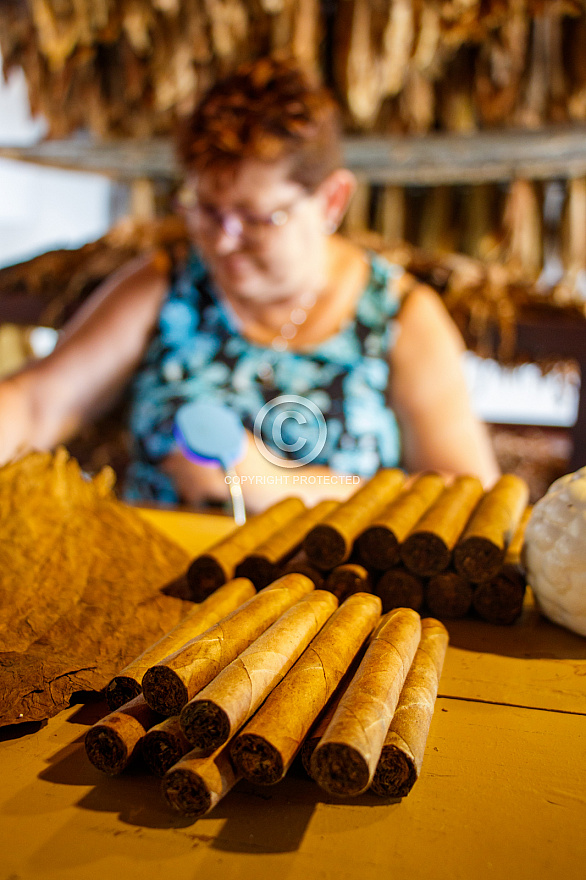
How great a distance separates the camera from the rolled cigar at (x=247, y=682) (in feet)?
1.69

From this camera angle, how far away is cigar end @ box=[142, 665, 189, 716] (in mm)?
559

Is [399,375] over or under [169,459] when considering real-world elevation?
over

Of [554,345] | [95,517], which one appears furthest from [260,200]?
[554,345]

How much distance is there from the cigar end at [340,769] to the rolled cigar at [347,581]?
1.09 feet

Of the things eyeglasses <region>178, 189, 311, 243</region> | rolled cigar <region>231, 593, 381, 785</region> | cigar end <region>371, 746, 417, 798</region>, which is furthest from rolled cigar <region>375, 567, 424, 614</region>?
eyeglasses <region>178, 189, 311, 243</region>

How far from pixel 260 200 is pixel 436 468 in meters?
0.76

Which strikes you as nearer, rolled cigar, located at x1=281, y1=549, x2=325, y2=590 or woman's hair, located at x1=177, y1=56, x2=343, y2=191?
rolled cigar, located at x1=281, y1=549, x2=325, y2=590

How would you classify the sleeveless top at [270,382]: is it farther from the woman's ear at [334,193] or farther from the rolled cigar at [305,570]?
the rolled cigar at [305,570]

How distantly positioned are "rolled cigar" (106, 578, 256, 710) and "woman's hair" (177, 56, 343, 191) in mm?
1072

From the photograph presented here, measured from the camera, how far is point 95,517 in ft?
3.06

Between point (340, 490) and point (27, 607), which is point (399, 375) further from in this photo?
point (27, 607)

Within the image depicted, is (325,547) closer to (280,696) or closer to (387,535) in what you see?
(387,535)
